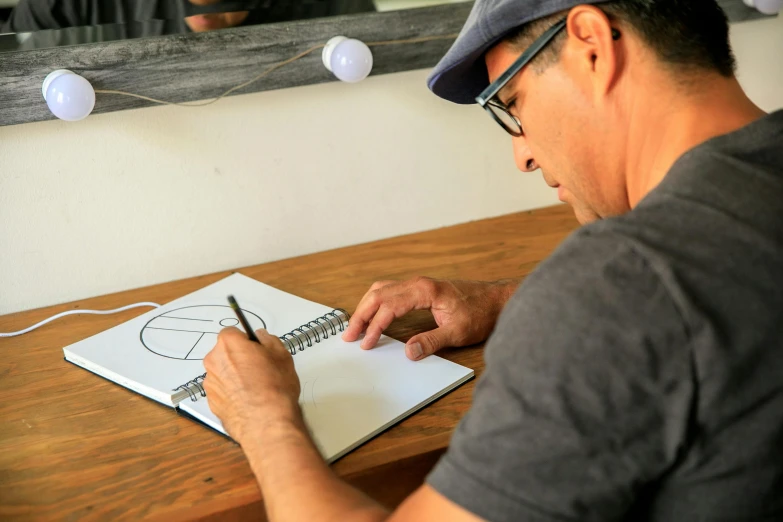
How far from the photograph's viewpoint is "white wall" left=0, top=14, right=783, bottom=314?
4.18 feet

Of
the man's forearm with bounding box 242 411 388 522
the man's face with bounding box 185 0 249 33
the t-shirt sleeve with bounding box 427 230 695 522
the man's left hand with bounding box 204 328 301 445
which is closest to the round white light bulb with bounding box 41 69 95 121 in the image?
the man's face with bounding box 185 0 249 33

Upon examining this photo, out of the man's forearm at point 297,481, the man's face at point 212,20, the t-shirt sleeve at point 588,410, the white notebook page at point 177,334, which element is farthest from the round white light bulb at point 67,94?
the t-shirt sleeve at point 588,410

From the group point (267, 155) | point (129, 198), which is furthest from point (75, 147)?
point (267, 155)

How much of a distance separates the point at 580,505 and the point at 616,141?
1.27 feet

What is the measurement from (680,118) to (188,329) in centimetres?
74

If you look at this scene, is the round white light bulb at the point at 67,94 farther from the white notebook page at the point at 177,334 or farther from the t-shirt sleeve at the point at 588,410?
the t-shirt sleeve at the point at 588,410

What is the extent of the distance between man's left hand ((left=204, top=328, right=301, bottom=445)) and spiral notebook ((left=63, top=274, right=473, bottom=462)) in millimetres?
37

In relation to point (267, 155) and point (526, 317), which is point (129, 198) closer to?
point (267, 155)

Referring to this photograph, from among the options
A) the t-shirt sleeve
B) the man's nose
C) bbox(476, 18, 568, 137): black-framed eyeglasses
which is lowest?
the t-shirt sleeve

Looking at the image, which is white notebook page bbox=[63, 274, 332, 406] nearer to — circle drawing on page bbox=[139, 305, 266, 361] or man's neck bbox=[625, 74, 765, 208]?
circle drawing on page bbox=[139, 305, 266, 361]

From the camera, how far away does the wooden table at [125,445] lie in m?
0.83

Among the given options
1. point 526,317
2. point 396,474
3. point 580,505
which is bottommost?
Result: point 396,474

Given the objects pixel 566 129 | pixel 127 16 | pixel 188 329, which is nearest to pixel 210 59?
pixel 127 16

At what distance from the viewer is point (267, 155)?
1.39 metres
